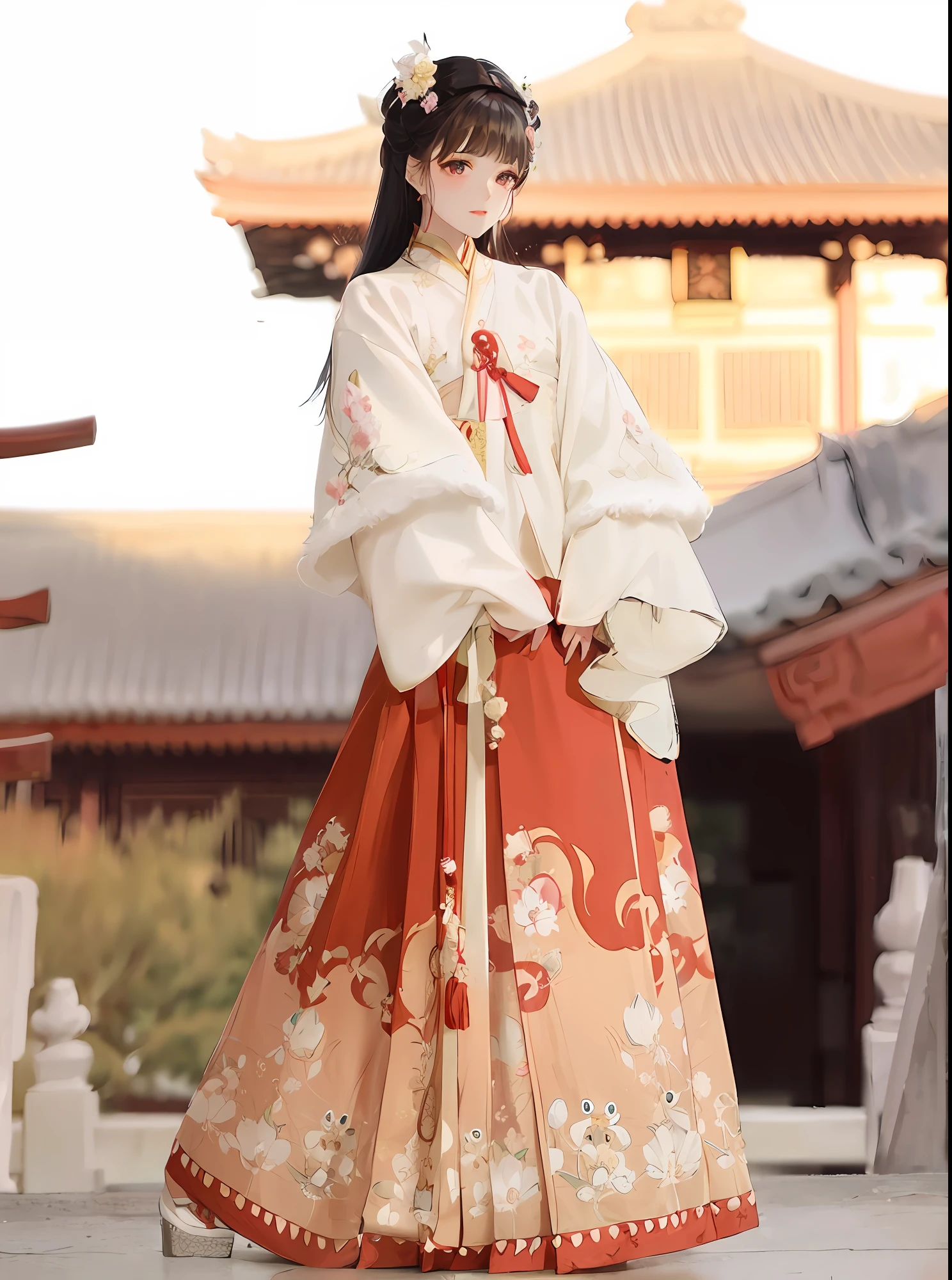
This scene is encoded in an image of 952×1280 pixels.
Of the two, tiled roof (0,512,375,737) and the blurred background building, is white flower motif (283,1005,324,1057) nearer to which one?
the blurred background building

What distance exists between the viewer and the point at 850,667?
317cm

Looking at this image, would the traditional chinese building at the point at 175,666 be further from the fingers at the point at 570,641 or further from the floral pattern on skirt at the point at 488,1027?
the fingers at the point at 570,641

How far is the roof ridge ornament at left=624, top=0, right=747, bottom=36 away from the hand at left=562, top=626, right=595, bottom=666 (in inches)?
89.9

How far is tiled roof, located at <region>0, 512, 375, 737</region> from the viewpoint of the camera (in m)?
3.13

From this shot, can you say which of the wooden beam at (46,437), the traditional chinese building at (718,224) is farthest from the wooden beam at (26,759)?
the traditional chinese building at (718,224)

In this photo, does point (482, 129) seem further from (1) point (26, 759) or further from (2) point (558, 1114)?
(1) point (26, 759)

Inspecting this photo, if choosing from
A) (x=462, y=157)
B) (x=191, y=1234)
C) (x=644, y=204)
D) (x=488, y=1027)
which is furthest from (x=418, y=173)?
(x=644, y=204)

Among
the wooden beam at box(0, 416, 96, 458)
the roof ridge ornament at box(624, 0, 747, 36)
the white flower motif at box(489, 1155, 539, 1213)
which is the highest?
the roof ridge ornament at box(624, 0, 747, 36)

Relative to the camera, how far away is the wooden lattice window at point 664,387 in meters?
3.26

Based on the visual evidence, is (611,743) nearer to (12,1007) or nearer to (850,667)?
(850,667)

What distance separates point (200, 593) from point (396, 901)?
66.2 inches

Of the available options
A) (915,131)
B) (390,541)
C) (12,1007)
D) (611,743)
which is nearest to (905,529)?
(915,131)

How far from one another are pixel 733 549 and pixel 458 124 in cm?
164

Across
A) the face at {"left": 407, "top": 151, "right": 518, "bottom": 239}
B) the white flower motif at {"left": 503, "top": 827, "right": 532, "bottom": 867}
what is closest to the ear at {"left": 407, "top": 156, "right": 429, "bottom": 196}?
the face at {"left": 407, "top": 151, "right": 518, "bottom": 239}
